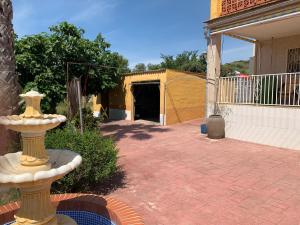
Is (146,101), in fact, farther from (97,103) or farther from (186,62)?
(186,62)

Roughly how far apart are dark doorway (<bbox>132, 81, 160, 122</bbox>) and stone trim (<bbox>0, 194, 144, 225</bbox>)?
1337 centimetres

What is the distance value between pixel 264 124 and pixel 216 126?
178 cm

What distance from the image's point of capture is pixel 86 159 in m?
5.11

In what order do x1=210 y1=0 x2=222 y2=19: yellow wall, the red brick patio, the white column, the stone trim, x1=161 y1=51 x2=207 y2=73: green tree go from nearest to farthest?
the stone trim, the red brick patio, x1=210 y1=0 x2=222 y2=19: yellow wall, the white column, x1=161 y1=51 x2=207 y2=73: green tree

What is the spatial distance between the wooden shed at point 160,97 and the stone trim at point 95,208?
1086 centimetres

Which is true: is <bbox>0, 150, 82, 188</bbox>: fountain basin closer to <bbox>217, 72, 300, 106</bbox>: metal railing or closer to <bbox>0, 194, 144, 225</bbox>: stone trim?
<bbox>0, 194, 144, 225</bbox>: stone trim

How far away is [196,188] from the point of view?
543 centimetres

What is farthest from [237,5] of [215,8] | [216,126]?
[216,126]

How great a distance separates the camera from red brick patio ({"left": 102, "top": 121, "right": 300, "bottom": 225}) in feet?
14.1

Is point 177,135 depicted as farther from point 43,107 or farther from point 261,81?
point 43,107

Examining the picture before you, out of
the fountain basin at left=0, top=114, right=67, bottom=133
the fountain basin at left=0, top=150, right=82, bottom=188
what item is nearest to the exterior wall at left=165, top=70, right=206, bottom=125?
the fountain basin at left=0, top=150, right=82, bottom=188

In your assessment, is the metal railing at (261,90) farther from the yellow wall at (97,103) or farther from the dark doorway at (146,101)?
the yellow wall at (97,103)

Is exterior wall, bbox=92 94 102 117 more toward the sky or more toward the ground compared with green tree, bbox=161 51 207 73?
more toward the ground

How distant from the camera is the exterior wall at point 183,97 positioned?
48.7 ft
